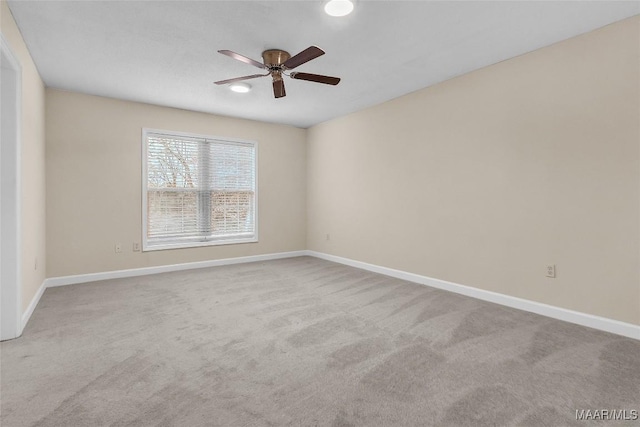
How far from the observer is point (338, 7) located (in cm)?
224

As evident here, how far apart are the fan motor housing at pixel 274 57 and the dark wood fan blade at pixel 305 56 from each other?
0.15 metres

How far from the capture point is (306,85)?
380 centimetres

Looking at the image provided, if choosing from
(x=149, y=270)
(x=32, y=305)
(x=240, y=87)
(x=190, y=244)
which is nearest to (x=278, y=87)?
(x=240, y=87)

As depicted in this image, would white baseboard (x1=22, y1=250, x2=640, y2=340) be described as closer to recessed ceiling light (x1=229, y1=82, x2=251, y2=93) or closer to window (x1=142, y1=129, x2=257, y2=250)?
window (x1=142, y1=129, x2=257, y2=250)

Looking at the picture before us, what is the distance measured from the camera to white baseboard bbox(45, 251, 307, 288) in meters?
3.97

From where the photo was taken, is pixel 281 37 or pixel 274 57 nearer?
pixel 281 37

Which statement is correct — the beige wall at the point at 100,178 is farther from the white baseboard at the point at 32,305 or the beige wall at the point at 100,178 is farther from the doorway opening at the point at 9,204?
the doorway opening at the point at 9,204

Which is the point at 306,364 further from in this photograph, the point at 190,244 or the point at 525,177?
→ the point at 190,244

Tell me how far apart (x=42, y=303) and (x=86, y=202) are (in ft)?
4.65

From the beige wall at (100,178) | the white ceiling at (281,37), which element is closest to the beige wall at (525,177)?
the white ceiling at (281,37)

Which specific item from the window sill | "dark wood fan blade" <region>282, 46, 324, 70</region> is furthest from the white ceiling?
the window sill

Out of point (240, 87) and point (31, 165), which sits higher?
point (240, 87)

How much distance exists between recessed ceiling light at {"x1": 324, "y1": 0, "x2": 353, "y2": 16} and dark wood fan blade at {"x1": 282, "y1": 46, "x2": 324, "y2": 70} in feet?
0.86

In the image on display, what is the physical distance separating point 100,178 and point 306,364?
153 inches
